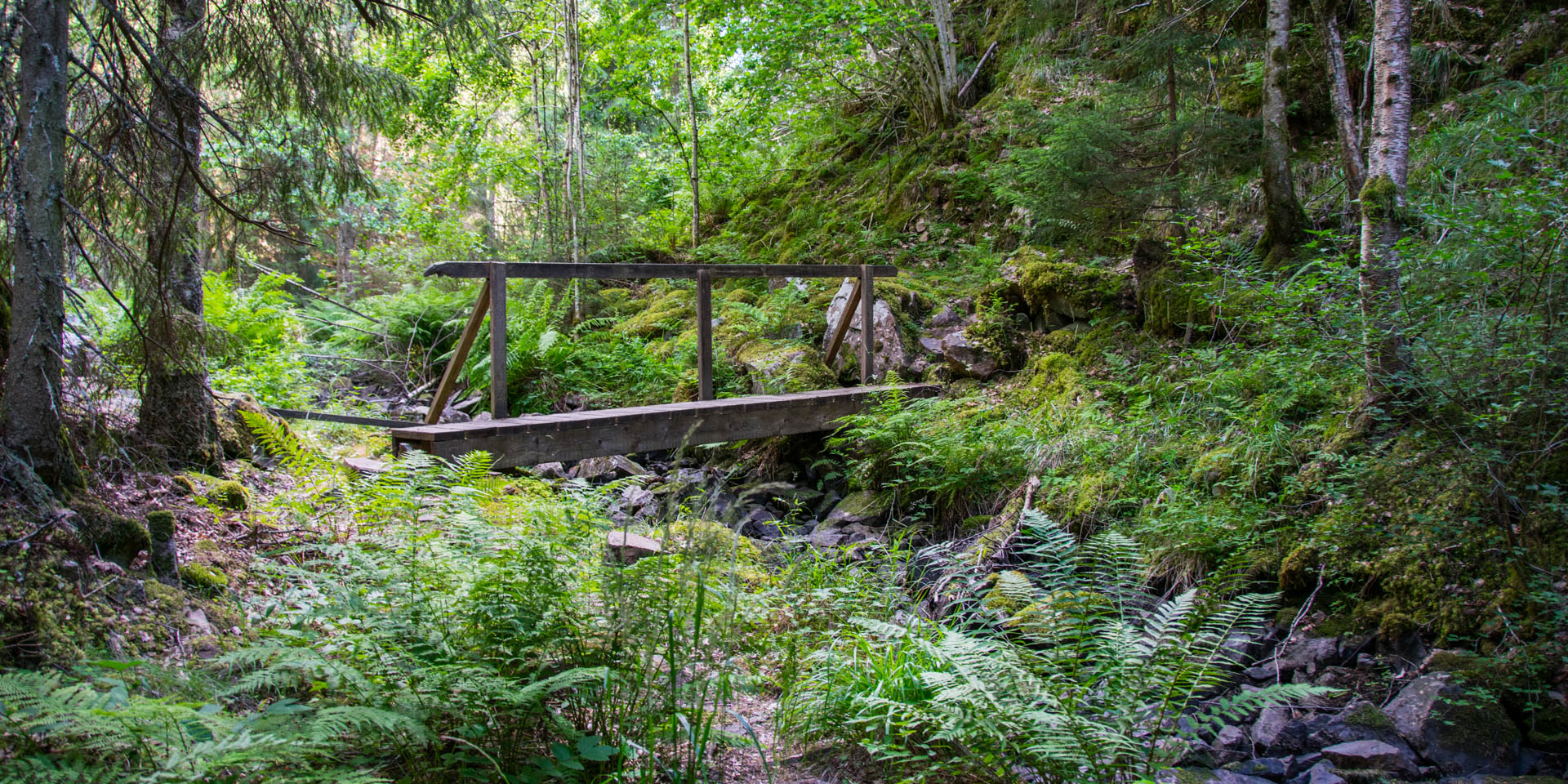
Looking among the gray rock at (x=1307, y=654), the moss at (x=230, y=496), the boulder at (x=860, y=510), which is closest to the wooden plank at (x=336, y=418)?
the moss at (x=230, y=496)

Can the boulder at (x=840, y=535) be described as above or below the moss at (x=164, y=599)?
below

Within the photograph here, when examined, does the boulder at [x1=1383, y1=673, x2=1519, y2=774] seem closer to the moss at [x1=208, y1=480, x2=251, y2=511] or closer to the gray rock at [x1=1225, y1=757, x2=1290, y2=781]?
the gray rock at [x1=1225, y1=757, x2=1290, y2=781]

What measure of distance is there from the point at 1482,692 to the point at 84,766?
13.3 ft

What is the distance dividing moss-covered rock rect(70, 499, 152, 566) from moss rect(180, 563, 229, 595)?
0.71 ft

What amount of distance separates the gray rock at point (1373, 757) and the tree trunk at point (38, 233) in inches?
183

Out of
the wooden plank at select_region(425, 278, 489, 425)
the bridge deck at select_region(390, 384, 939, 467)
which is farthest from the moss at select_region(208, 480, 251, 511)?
the wooden plank at select_region(425, 278, 489, 425)

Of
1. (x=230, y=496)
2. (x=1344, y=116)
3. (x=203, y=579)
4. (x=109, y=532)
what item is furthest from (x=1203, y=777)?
(x=1344, y=116)

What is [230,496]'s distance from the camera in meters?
4.25

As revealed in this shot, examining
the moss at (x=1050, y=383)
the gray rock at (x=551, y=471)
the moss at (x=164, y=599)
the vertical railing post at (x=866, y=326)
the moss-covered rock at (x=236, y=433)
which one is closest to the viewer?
the moss at (x=164, y=599)

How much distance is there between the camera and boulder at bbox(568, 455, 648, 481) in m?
7.76

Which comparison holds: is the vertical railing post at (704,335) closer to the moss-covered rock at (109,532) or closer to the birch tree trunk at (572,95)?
the birch tree trunk at (572,95)

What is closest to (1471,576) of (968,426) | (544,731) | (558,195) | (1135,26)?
(968,426)

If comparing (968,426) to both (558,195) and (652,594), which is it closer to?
(652,594)

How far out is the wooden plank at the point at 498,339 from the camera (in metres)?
5.95
